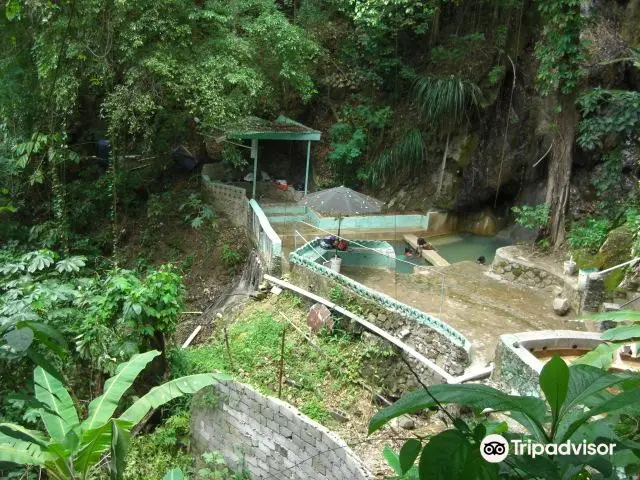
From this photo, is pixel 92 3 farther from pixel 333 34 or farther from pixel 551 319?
pixel 551 319

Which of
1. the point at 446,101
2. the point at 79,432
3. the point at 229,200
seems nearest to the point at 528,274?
the point at 446,101

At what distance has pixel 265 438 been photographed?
8.08m

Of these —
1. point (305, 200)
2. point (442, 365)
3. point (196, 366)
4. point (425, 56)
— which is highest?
point (425, 56)

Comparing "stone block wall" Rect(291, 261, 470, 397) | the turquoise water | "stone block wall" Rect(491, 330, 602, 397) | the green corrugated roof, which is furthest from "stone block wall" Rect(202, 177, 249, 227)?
"stone block wall" Rect(491, 330, 602, 397)

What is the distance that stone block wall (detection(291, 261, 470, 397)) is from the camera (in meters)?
8.39

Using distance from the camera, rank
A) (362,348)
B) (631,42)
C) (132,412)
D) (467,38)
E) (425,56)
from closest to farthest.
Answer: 1. (132,412)
2. (362,348)
3. (631,42)
4. (467,38)
5. (425,56)

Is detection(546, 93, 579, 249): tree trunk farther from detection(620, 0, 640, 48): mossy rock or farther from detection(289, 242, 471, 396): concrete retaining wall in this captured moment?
detection(289, 242, 471, 396): concrete retaining wall

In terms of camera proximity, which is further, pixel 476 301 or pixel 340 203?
pixel 340 203

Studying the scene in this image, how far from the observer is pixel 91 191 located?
16422 millimetres

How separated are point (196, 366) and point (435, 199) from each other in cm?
904

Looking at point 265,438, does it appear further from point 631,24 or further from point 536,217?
point 631,24

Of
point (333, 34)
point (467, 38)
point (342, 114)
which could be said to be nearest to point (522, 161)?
point (467, 38)

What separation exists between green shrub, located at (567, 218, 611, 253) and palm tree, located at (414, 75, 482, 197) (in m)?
4.86

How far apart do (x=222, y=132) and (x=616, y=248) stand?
920 cm
